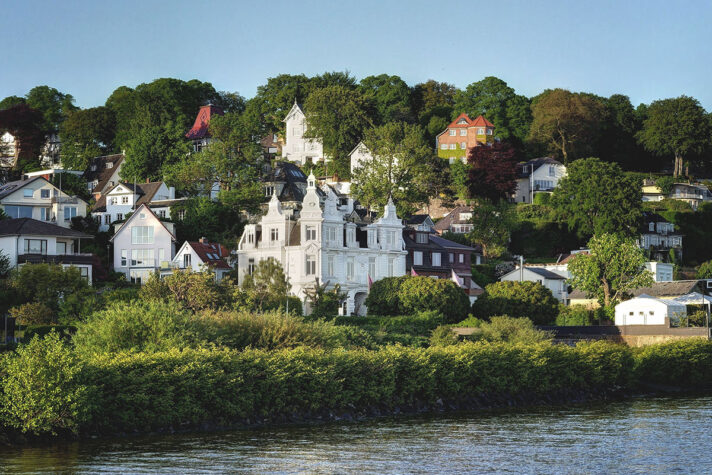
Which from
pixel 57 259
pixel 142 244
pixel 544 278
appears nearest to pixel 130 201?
pixel 142 244

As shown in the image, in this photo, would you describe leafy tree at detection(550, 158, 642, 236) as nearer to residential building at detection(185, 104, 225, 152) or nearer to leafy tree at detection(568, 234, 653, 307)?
leafy tree at detection(568, 234, 653, 307)

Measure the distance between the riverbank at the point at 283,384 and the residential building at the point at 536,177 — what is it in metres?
58.7

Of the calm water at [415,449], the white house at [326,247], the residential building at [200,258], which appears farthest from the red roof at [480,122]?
the calm water at [415,449]

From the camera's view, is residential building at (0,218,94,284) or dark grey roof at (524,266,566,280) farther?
dark grey roof at (524,266,566,280)

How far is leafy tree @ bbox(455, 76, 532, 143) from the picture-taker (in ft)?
447

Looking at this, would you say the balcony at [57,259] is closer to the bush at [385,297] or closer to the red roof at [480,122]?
the bush at [385,297]

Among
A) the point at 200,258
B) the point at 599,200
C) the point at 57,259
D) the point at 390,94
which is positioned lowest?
the point at 57,259

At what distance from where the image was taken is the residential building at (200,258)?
89562mm

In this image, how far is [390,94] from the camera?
14025 cm

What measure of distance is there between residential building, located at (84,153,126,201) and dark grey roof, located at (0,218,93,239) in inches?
1012

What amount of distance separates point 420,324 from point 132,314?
2855 centimetres

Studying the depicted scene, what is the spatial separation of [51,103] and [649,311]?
8711 centimetres

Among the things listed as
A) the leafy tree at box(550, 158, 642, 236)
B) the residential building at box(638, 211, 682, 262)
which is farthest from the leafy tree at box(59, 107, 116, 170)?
the residential building at box(638, 211, 682, 262)

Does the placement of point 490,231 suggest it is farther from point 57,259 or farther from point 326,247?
point 57,259
